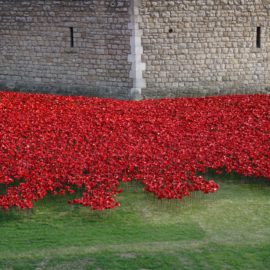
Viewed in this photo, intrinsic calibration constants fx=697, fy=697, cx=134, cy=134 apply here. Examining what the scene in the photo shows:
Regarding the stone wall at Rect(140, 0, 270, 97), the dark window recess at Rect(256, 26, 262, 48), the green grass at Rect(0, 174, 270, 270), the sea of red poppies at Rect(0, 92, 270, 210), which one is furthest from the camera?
the dark window recess at Rect(256, 26, 262, 48)

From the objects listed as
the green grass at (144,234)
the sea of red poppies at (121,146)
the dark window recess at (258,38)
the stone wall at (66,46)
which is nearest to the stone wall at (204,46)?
the dark window recess at (258,38)

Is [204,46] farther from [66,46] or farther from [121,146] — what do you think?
[121,146]

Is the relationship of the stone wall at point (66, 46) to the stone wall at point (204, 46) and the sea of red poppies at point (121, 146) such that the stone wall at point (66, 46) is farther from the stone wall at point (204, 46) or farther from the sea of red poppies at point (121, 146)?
the sea of red poppies at point (121, 146)

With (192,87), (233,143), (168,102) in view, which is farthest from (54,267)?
(192,87)

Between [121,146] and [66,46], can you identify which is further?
[66,46]

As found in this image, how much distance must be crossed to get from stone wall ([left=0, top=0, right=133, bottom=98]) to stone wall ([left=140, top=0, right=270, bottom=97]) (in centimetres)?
57

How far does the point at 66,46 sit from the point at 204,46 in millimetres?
3025

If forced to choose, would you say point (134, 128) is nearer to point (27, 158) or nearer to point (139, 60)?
point (27, 158)

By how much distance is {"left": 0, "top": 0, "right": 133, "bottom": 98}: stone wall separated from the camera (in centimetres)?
1466

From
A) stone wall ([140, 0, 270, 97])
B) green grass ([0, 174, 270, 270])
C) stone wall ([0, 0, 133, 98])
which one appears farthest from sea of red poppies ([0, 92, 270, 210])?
stone wall ([0, 0, 133, 98])

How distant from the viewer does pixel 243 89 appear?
15.3m

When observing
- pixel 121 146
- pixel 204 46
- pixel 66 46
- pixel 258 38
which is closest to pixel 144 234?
pixel 121 146

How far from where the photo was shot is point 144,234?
7520 millimetres

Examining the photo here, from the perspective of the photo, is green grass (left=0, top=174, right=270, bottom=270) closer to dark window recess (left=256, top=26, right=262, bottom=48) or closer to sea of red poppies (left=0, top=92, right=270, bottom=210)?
sea of red poppies (left=0, top=92, right=270, bottom=210)
